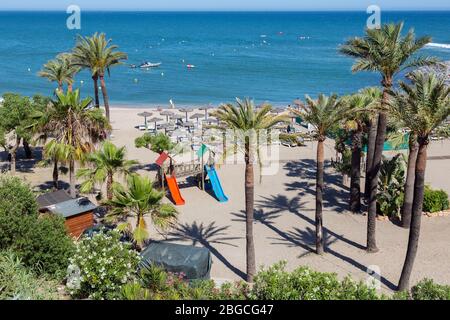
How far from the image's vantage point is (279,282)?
10844 millimetres

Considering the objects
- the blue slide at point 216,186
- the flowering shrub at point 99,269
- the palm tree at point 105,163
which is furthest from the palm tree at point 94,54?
the flowering shrub at point 99,269

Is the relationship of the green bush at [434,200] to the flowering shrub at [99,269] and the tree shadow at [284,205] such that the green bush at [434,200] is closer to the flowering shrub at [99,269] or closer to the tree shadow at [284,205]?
the tree shadow at [284,205]

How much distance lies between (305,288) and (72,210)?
11.3 m

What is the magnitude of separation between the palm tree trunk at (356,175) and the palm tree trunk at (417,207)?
6.62 meters

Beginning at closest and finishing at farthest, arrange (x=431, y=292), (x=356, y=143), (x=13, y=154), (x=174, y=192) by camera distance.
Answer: (x=431, y=292), (x=356, y=143), (x=174, y=192), (x=13, y=154)

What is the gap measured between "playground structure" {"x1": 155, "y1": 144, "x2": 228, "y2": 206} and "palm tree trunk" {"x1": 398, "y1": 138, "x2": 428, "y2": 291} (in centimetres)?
1000

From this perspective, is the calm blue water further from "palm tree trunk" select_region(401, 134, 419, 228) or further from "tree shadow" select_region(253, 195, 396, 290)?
"palm tree trunk" select_region(401, 134, 419, 228)

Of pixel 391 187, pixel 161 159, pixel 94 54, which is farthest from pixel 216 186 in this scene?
→ pixel 94 54

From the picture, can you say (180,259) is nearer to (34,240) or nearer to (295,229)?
(34,240)

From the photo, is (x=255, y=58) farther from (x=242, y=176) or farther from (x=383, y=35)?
(x=383, y=35)

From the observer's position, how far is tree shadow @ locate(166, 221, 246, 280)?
64.3 ft

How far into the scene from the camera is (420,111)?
1412 cm
